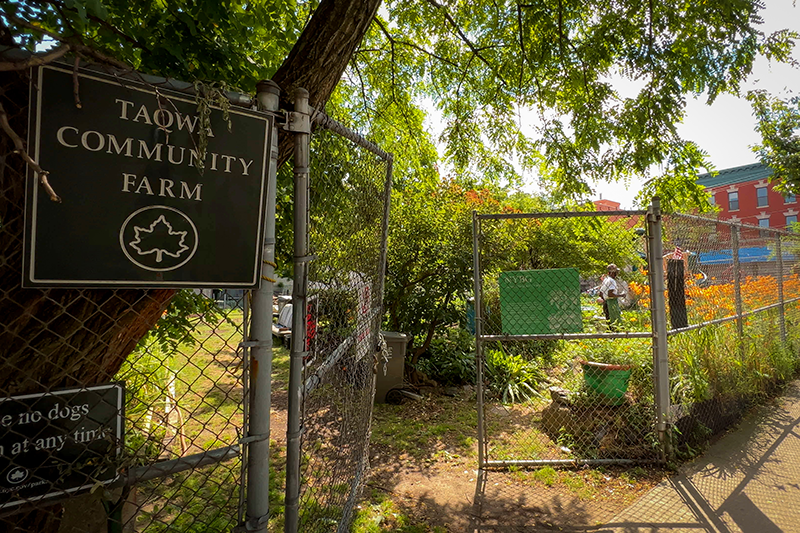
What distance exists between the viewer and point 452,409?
19.9ft

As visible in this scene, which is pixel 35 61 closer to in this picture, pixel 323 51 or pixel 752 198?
pixel 323 51

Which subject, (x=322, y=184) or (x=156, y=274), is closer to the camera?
(x=156, y=274)

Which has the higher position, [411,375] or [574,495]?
[411,375]

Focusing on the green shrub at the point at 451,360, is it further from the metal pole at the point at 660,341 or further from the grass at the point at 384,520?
the grass at the point at 384,520

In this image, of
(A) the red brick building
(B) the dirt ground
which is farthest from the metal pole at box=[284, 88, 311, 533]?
(A) the red brick building

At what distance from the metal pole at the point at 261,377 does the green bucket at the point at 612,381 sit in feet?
13.1

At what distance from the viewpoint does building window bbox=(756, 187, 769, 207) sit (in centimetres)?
3321

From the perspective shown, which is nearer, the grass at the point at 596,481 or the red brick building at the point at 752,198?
the grass at the point at 596,481

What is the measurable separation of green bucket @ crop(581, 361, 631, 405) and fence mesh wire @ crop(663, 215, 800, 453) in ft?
1.60

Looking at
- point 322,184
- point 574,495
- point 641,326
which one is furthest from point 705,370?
point 322,184

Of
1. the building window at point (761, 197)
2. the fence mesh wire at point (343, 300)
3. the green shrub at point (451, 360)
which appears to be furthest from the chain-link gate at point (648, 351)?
the building window at point (761, 197)

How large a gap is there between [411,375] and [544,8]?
5.45 m

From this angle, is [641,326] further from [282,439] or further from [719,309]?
[282,439]

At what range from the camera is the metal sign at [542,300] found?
4.02 m
